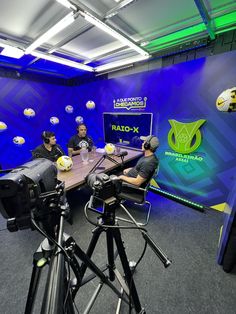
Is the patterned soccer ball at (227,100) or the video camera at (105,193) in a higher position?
the patterned soccer ball at (227,100)

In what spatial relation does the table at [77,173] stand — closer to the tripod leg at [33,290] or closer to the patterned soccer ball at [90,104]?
the tripod leg at [33,290]

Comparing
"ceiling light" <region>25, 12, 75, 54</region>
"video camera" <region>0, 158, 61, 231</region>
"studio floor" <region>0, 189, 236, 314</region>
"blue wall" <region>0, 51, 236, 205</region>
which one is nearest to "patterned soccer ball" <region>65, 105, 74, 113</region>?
"blue wall" <region>0, 51, 236, 205</region>

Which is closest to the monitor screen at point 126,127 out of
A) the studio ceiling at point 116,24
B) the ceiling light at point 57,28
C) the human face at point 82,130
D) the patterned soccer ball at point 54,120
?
the human face at point 82,130

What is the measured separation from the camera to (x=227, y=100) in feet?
6.37

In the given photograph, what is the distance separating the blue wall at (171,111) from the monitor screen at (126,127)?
159 mm

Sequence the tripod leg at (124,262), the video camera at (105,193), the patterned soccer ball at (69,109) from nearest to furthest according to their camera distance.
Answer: the video camera at (105,193), the tripod leg at (124,262), the patterned soccer ball at (69,109)

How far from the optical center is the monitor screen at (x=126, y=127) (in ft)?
9.62

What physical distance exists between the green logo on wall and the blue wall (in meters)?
0.08

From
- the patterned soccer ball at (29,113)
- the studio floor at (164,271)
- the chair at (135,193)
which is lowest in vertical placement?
the studio floor at (164,271)

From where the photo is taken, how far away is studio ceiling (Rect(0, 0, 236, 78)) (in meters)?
1.42

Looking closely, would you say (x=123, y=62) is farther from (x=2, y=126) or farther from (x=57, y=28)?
(x=2, y=126)

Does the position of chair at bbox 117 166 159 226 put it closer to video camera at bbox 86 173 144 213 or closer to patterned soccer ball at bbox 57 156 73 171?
patterned soccer ball at bbox 57 156 73 171

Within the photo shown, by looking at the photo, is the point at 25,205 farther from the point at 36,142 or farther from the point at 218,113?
the point at 36,142

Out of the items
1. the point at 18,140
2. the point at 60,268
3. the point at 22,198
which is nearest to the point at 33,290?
the point at 60,268
